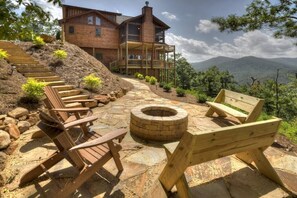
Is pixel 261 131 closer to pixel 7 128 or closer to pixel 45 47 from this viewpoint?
pixel 7 128

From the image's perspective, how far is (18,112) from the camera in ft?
14.3

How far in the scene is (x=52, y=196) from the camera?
2303 millimetres

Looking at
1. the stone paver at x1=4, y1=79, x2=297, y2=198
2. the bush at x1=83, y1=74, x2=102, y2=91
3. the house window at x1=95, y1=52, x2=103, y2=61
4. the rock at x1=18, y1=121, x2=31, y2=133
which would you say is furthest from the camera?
the house window at x1=95, y1=52, x2=103, y2=61

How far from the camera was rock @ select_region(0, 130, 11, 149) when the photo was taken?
10.6ft

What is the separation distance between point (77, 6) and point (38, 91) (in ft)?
61.3

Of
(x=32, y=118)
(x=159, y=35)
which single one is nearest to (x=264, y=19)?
(x=32, y=118)

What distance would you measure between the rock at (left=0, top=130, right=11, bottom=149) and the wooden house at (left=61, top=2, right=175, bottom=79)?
15063 millimetres

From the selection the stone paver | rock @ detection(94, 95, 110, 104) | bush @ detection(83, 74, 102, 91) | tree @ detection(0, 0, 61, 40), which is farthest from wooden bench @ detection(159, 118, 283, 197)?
bush @ detection(83, 74, 102, 91)

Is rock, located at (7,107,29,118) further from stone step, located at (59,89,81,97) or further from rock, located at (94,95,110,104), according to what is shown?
rock, located at (94,95,110,104)

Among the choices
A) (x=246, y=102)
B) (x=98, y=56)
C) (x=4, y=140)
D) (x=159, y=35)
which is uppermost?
(x=159, y=35)

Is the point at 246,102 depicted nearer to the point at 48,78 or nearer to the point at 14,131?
the point at 14,131

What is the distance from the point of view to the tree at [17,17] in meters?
1.73

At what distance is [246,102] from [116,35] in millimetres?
20037

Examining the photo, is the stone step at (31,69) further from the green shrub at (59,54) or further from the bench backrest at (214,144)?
the bench backrest at (214,144)
